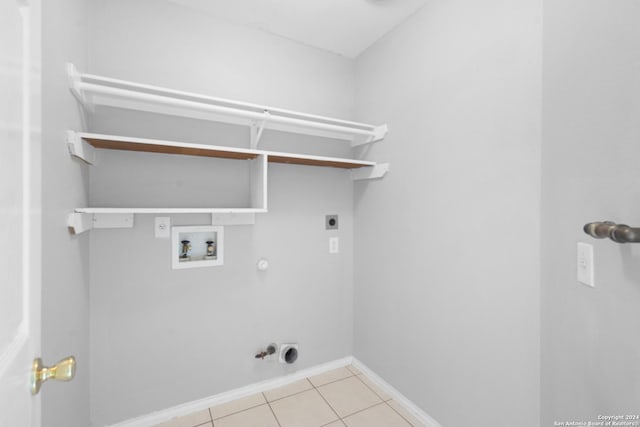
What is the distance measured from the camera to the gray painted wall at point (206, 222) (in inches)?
58.4

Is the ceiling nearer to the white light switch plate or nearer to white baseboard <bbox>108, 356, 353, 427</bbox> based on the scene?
the white light switch plate

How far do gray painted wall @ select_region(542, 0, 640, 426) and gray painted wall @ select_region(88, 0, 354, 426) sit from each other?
4.38 ft

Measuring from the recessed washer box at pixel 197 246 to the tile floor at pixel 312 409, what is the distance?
90cm

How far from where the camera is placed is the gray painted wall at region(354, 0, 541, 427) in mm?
1160

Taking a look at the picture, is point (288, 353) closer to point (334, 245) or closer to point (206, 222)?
point (334, 245)

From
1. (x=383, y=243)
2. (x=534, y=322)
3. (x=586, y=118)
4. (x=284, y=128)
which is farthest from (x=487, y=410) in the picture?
(x=284, y=128)

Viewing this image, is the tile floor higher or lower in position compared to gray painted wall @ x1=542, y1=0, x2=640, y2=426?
lower

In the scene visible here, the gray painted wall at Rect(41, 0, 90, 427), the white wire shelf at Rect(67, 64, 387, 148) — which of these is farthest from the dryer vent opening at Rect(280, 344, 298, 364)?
the white wire shelf at Rect(67, 64, 387, 148)

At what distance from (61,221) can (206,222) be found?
0.71 metres

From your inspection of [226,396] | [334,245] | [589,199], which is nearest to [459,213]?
[589,199]

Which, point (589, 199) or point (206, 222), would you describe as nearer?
point (589, 199)

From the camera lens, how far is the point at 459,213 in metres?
1.43

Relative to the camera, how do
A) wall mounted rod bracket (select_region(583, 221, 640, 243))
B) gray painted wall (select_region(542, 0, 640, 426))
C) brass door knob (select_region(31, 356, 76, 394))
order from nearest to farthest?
brass door knob (select_region(31, 356, 76, 394))
wall mounted rod bracket (select_region(583, 221, 640, 243))
gray painted wall (select_region(542, 0, 640, 426))

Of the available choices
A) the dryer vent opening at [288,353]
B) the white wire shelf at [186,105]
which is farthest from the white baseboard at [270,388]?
the white wire shelf at [186,105]
